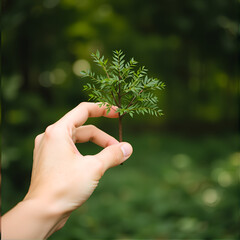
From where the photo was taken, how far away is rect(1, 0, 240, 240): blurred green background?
14.1ft

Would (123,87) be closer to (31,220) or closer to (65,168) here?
(65,168)

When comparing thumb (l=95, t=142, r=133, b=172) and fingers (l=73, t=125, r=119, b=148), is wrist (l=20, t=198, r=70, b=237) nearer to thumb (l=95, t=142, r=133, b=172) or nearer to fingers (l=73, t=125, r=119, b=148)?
thumb (l=95, t=142, r=133, b=172)

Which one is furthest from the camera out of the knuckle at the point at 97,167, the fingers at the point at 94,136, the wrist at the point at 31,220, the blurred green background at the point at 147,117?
the blurred green background at the point at 147,117

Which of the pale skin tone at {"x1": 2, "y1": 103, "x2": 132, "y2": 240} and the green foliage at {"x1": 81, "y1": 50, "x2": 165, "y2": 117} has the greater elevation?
the green foliage at {"x1": 81, "y1": 50, "x2": 165, "y2": 117}

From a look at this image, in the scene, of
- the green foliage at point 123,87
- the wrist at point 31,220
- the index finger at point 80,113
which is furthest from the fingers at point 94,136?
the wrist at point 31,220

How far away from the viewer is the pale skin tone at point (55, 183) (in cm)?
111

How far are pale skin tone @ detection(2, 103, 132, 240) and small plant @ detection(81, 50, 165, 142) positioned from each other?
90mm

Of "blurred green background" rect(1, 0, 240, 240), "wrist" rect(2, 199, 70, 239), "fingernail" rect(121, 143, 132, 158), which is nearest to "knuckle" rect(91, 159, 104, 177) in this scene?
"fingernail" rect(121, 143, 132, 158)

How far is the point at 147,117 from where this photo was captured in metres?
10.0

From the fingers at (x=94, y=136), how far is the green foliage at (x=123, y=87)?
36 cm

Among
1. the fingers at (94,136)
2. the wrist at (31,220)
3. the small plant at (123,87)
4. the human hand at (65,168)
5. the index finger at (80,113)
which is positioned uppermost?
the small plant at (123,87)

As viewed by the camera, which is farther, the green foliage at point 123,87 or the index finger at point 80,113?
the index finger at point 80,113

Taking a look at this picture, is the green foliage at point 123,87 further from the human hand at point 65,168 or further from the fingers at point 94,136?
the fingers at point 94,136

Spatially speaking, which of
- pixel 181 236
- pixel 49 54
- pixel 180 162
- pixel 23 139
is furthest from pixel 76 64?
pixel 181 236
